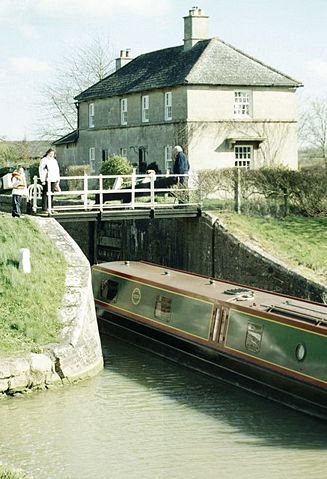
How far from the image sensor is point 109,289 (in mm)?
20859

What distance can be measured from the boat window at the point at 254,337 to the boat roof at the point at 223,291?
0.32 metres

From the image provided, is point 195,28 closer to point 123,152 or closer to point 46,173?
point 123,152

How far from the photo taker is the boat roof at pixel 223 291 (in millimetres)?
15469

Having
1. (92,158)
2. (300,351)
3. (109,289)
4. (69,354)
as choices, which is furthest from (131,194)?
(92,158)

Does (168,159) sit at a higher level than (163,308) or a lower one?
higher

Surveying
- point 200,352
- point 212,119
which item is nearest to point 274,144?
point 212,119

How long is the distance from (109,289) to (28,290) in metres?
3.75

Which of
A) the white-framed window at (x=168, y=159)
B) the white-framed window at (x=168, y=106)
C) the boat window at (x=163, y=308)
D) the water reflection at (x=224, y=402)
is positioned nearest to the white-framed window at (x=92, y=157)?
the white-framed window at (x=168, y=159)

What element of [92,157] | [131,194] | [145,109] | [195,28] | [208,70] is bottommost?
[131,194]

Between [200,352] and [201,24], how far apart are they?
2171 cm

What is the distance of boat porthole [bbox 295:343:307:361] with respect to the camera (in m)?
14.6

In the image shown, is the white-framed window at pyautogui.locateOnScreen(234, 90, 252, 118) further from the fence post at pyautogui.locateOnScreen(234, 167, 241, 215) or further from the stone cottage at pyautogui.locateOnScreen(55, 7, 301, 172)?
the fence post at pyautogui.locateOnScreen(234, 167, 241, 215)

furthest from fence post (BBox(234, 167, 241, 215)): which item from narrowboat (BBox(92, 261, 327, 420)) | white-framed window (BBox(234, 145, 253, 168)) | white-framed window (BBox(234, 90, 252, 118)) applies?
white-framed window (BBox(234, 90, 252, 118))

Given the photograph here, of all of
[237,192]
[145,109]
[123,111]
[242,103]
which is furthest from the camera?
[123,111]
